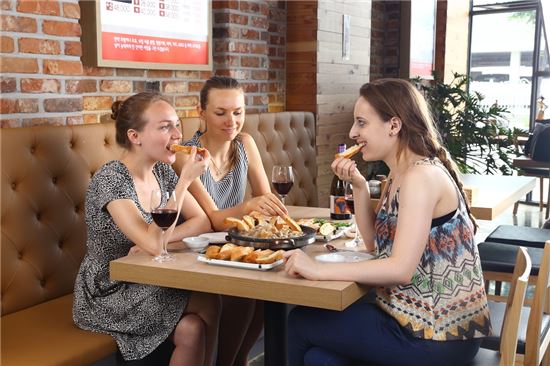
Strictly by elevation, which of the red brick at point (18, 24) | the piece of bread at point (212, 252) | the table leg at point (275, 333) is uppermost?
the red brick at point (18, 24)

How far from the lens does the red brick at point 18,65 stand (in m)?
2.58

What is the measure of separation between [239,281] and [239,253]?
0.15m

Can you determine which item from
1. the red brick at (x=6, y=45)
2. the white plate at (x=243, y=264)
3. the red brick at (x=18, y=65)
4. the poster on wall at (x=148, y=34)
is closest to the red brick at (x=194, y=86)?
the poster on wall at (x=148, y=34)

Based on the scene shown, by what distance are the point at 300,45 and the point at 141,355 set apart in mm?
3005

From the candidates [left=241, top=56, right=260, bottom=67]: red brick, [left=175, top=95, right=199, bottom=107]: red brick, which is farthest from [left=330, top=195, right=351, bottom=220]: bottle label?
[left=241, top=56, right=260, bottom=67]: red brick

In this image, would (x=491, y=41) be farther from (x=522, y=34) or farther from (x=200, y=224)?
(x=200, y=224)

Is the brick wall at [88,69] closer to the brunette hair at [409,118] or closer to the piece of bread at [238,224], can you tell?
the piece of bread at [238,224]

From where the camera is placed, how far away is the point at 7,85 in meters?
2.60

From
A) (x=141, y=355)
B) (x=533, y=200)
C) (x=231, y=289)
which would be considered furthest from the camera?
(x=533, y=200)

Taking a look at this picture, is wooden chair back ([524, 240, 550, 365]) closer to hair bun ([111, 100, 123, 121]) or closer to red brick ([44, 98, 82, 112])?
hair bun ([111, 100, 123, 121])

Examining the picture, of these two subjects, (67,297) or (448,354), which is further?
(67,297)

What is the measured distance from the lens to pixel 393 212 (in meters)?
2.00

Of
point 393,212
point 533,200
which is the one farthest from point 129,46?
point 533,200

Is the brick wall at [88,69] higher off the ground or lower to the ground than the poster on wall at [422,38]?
lower
